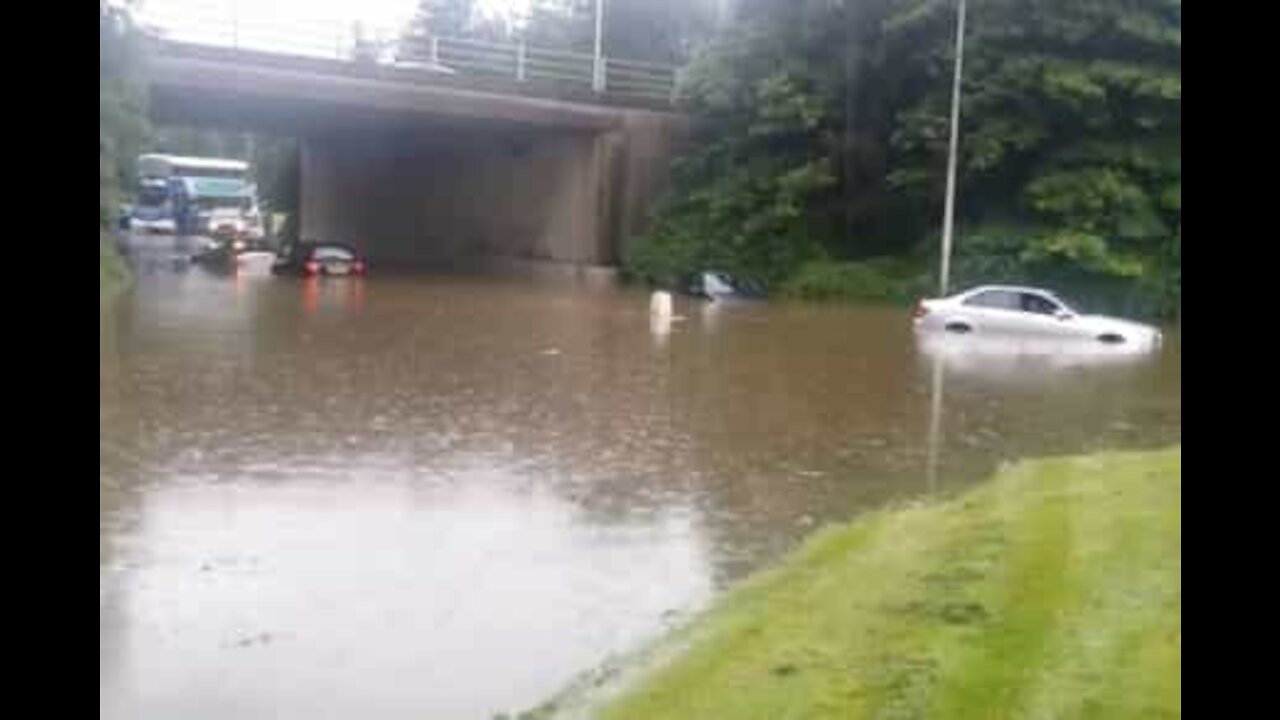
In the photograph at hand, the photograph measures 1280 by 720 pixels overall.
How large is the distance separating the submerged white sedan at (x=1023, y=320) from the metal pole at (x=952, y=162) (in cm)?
874

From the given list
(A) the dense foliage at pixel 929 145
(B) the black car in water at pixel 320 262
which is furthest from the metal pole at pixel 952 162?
(B) the black car in water at pixel 320 262

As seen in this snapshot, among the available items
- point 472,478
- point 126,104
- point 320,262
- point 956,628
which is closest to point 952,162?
point 126,104

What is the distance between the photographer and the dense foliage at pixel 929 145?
40844 mm

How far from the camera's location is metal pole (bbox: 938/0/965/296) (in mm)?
42250

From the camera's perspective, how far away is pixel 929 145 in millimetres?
45531

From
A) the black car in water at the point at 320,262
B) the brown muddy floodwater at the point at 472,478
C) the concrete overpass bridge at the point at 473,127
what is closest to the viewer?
the brown muddy floodwater at the point at 472,478

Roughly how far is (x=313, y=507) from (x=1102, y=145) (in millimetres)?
34612

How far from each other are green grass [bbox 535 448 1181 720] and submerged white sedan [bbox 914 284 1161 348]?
70.4 ft

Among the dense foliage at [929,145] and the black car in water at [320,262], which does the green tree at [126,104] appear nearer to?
the black car in water at [320,262]

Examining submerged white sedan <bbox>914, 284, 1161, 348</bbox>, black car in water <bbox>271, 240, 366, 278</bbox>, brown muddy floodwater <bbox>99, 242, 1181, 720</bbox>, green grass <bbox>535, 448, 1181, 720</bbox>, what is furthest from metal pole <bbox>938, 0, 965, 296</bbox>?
green grass <bbox>535, 448, 1181, 720</bbox>

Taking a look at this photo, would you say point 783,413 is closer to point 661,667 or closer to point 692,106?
point 661,667

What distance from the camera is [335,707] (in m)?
Answer: 6.84

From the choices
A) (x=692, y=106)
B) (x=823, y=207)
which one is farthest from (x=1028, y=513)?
(x=692, y=106)

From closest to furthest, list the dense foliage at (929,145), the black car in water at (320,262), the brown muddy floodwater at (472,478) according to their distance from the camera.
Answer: the brown muddy floodwater at (472,478) → the dense foliage at (929,145) → the black car in water at (320,262)
